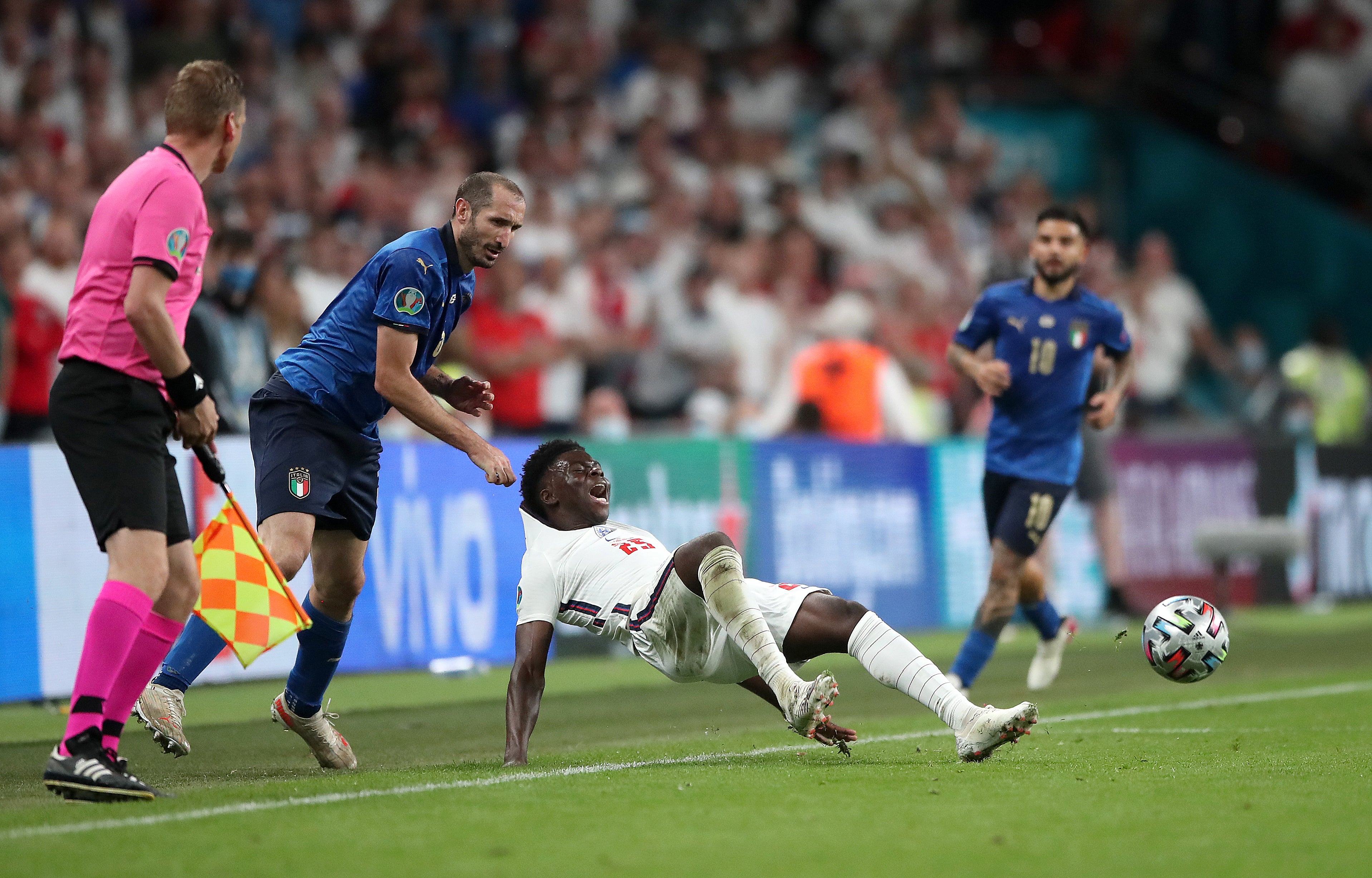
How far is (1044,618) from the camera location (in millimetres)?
10000

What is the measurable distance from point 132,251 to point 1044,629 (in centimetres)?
617

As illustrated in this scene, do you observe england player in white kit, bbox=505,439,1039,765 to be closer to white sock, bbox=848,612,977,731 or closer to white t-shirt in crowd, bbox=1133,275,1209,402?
white sock, bbox=848,612,977,731

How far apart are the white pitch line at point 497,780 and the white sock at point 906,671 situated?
2.61ft

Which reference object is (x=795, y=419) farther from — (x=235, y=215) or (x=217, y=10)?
(x=217, y=10)

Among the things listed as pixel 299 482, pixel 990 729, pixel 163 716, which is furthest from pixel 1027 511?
pixel 163 716

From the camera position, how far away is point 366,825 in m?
5.12

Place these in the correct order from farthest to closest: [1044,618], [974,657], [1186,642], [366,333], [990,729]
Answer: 1. [1044,618]
2. [974,657]
3. [1186,642]
4. [366,333]
5. [990,729]

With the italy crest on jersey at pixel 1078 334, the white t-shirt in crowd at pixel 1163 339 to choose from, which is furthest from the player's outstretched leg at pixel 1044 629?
the white t-shirt in crowd at pixel 1163 339

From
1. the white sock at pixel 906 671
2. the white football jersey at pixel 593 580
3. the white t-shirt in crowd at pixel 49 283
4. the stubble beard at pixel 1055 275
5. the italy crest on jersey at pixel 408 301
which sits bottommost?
the white sock at pixel 906 671

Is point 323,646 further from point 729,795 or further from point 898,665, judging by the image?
point 898,665

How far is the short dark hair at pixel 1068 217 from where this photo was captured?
9.46 m

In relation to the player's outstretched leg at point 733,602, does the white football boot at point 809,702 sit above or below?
below

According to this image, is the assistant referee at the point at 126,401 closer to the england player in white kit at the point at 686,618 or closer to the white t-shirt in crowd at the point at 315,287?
the england player in white kit at the point at 686,618

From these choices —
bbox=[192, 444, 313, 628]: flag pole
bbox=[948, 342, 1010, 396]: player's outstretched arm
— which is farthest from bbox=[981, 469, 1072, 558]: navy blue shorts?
bbox=[192, 444, 313, 628]: flag pole
